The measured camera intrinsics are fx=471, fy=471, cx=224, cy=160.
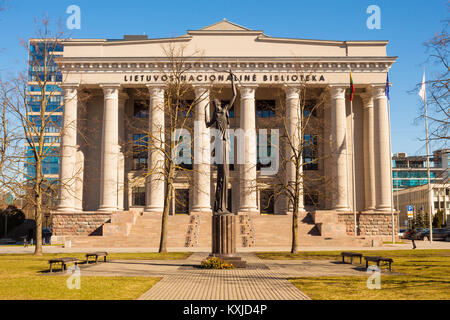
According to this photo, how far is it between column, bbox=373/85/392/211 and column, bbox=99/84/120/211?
28.6 m

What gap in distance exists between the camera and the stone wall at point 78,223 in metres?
49.9

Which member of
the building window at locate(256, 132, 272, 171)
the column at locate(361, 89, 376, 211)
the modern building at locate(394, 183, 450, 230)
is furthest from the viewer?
the modern building at locate(394, 183, 450, 230)

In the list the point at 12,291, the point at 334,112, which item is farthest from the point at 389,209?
the point at 12,291

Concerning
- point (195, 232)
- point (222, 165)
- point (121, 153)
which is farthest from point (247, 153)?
point (222, 165)

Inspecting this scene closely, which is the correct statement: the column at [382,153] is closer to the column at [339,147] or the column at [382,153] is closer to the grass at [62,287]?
the column at [339,147]

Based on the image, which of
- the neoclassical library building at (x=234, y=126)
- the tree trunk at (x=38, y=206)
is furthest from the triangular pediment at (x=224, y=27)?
the tree trunk at (x=38, y=206)

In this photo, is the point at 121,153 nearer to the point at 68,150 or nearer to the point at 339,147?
the point at 68,150

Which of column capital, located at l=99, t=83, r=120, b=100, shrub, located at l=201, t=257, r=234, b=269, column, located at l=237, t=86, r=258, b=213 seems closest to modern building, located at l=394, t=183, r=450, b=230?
column, located at l=237, t=86, r=258, b=213

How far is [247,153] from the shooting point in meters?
50.2

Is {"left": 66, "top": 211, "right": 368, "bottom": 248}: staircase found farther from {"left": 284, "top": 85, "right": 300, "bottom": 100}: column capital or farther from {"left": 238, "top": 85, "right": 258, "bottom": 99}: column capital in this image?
{"left": 238, "top": 85, "right": 258, "bottom": 99}: column capital

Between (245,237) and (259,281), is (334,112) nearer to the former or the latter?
(245,237)

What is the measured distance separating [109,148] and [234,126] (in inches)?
583

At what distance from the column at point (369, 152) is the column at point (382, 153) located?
1688mm

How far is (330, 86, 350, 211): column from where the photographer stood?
165 ft
